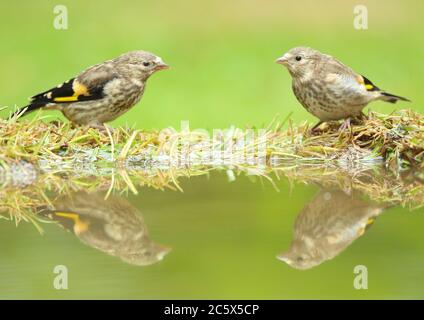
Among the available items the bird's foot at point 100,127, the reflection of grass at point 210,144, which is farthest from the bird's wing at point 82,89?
the reflection of grass at point 210,144

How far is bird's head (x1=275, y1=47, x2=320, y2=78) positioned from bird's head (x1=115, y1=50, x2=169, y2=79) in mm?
1116

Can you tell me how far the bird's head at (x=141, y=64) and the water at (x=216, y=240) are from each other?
2484 mm

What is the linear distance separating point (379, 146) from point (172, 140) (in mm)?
1682

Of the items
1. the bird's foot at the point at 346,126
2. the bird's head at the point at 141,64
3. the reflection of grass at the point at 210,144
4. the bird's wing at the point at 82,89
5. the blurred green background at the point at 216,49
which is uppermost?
the blurred green background at the point at 216,49

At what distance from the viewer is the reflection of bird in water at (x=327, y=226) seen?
4520 mm

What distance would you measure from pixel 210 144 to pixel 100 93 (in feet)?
3.95

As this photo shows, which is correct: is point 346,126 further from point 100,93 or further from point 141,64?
point 100,93

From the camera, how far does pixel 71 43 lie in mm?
17438

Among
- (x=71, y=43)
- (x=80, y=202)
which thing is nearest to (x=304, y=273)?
(x=80, y=202)

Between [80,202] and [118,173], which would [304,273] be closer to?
[80,202]

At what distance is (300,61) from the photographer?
862 cm

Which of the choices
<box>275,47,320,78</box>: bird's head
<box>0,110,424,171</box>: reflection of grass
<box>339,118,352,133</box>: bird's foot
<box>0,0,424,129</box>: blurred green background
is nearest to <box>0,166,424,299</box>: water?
<box>0,110,424,171</box>: reflection of grass

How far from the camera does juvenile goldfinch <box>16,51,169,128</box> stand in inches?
344

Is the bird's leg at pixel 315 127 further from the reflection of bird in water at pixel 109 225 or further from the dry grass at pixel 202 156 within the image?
the reflection of bird in water at pixel 109 225
